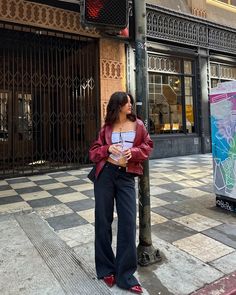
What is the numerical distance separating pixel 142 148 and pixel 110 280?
131 centimetres

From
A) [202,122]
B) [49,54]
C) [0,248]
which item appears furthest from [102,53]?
[0,248]

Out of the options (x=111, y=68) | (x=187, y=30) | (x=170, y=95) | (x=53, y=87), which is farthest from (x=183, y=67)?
(x=53, y=87)

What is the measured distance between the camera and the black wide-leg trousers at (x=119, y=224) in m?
2.94

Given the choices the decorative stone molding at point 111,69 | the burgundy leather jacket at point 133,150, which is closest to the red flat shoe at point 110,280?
the burgundy leather jacket at point 133,150

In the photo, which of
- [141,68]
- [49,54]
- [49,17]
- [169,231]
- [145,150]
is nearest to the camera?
[145,150]

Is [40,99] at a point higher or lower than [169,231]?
higher

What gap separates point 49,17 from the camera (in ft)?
29.7

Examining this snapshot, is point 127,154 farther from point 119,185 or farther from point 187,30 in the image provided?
point 187,30

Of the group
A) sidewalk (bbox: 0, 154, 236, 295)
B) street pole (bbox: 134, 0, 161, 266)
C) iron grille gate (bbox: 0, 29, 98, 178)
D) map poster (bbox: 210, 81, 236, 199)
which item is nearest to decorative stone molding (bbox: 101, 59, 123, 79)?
iron grille gate (bbox: 0, 29, 98, 178)

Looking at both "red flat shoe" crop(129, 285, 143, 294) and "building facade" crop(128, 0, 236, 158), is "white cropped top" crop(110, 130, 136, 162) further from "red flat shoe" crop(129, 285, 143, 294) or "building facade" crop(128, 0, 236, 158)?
"building facade" crop(128, 0, 236, 158)

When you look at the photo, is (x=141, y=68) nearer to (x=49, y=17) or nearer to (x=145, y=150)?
(x=145, y=150)

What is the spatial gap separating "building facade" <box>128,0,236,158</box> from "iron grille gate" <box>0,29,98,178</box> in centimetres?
182

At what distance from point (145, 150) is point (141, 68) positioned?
1.00 metres

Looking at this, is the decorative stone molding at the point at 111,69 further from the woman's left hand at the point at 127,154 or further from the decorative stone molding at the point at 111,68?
the woman's left hand at the point at 127,154
